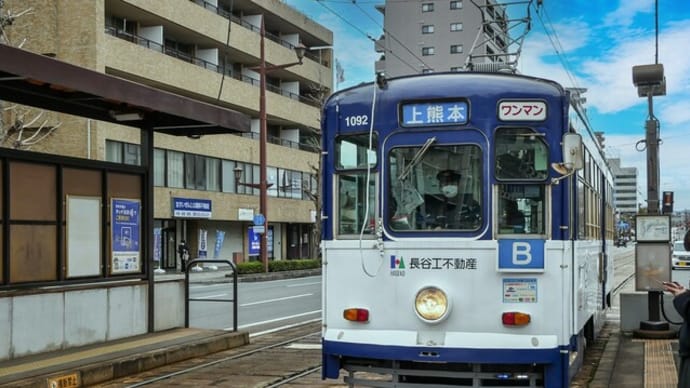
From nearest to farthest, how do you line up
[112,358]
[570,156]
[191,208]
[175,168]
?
1. [570,156]
2. [112,358]
3. [175,168]
4. [191,208]

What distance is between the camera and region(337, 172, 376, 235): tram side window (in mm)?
7059

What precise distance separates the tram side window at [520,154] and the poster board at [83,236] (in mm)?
6448

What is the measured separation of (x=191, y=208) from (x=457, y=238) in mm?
34772

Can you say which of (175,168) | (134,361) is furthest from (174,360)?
(175,168)

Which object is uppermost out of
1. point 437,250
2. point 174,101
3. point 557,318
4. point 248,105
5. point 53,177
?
point 248,105

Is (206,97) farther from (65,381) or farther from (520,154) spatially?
(520,154)

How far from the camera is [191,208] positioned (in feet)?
132

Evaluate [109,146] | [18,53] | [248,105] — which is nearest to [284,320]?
[18,53]

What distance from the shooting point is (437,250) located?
6730 millimetres

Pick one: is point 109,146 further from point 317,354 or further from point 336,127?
point 336,127

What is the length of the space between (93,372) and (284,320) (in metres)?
8.03

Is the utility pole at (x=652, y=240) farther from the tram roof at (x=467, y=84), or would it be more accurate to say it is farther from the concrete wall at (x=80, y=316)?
the concrete wall at (x=80, y=316)

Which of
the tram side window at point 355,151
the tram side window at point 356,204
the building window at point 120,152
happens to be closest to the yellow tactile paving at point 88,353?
the tram side window at point 356,204

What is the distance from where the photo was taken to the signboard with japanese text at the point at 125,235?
11.4 metres
